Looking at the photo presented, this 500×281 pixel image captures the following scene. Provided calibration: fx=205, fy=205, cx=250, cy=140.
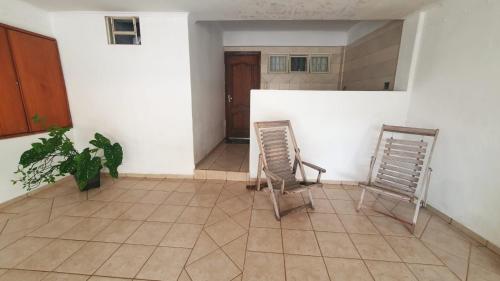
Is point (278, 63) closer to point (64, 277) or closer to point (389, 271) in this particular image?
point (389, 271)

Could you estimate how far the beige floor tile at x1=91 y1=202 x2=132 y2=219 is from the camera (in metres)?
2.30

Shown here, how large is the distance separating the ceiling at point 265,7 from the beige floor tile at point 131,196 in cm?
Answer: 244

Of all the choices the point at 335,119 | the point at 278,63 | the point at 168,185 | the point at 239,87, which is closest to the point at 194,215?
the point at 168,185

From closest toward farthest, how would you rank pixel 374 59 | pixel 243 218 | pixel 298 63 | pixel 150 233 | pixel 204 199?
pixel 150 233 < pixel 243 218 < pixel 204 199 < pixel 374 59 < pixel 298 63

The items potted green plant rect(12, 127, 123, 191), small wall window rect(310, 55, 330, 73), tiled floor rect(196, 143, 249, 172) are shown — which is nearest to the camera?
potted green plant rect(12, 127, 123, 191)

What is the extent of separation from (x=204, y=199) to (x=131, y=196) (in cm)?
100

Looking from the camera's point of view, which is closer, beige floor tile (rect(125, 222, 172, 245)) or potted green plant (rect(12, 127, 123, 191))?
beige floor tile (rect(125, 222, 172, 245))

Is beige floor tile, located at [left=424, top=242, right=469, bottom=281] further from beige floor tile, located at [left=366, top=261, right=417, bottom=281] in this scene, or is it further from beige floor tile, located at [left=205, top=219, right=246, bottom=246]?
beige floor tile, located at [left=205, top=219, right=246, bottom=246]

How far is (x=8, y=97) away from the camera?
7.85 ft

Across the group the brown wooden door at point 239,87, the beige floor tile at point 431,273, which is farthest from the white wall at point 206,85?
the beige floor tile at point 431,273

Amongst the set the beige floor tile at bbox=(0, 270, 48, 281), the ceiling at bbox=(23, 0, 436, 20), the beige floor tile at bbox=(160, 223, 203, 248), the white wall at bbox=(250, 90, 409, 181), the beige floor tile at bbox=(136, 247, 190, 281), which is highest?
the ceiling at bbox=(23, 0, 436, 20)

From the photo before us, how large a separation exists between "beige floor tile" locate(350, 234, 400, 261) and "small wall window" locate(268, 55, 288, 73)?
12.4 feet

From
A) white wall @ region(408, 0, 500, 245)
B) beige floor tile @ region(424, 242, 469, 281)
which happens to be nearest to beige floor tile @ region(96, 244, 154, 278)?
beige floor tile @ region(424, 242, 469, 281)

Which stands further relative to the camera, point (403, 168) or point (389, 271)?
point (403, 168)
